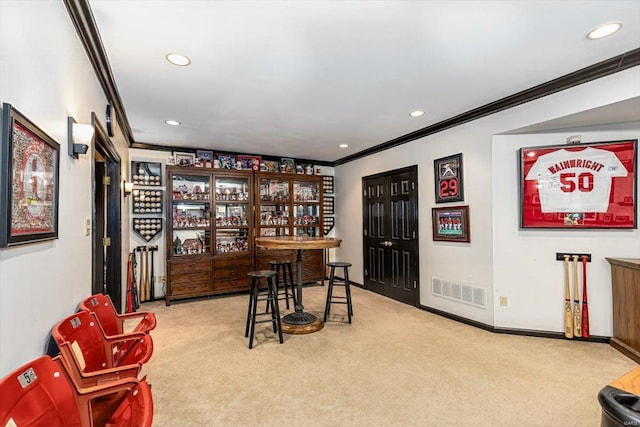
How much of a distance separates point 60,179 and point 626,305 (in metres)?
4.48

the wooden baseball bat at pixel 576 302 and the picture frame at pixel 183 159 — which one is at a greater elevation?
the picture frame at pixel 183 159

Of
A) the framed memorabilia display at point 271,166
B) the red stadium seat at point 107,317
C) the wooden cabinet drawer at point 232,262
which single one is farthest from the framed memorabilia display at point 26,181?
the framed memorabilia display at point 271,166

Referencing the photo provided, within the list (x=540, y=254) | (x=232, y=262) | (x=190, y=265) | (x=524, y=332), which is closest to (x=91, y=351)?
(x=190, y=265)

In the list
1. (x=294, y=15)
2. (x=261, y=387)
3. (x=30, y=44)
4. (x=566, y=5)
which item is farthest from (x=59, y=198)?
(x=566, y=5)

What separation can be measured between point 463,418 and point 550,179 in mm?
2617

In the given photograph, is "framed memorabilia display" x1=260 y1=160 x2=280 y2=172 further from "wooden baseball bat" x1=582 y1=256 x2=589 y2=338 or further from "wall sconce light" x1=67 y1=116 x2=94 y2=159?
"wooden baseball bat" x1=582 y1=256 x2=589 y2=338

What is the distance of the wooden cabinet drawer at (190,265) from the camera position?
15.8 ft

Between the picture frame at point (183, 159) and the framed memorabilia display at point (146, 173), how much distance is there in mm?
277

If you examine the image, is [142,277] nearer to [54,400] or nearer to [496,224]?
[54,400]

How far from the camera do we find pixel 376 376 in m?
2.59

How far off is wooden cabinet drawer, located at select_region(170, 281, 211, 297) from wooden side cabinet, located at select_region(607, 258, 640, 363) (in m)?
4.98

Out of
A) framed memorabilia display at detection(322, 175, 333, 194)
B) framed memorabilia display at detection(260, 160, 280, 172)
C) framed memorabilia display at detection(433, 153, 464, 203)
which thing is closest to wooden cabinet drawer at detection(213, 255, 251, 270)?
framed memorabilia display at detection(260, 160, 280, 172)

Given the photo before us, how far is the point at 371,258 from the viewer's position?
220 inches

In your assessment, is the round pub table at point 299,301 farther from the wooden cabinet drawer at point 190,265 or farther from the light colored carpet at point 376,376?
the wooden cabinet drawer at point 190,265
